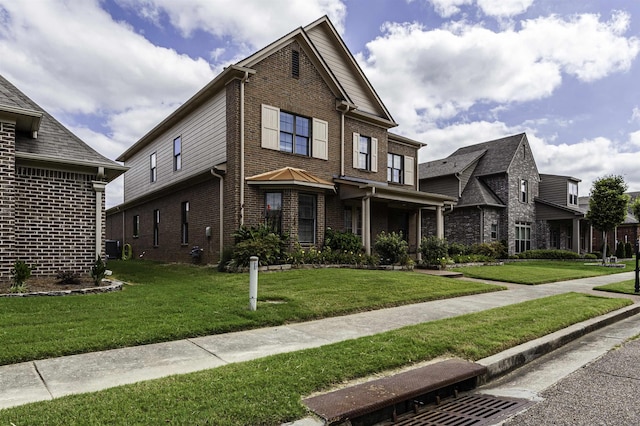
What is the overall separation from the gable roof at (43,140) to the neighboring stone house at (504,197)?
21.3 meters

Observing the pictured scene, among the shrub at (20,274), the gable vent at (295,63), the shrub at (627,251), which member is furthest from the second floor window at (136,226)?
the shrub at (627,251)

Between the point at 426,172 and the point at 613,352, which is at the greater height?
the point at 426,172

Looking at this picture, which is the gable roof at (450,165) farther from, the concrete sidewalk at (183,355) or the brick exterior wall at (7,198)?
the brick exterior wall at (7,198)

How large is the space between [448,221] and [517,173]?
5.73m

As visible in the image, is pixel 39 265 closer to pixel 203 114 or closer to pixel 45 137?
pixel 45 137

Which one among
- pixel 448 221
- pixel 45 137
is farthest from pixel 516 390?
pixel 448 221

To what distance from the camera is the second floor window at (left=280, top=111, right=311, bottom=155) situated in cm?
1589

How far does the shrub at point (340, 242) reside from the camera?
15719mm

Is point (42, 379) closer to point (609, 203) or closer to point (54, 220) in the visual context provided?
point (54, 220)

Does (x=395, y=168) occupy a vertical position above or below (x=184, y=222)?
above

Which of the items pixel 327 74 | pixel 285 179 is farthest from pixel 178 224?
pixel 327 74

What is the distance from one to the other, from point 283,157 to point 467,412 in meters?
12.7

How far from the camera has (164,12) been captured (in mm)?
13102

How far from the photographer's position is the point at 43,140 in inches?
411
